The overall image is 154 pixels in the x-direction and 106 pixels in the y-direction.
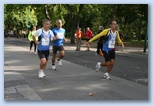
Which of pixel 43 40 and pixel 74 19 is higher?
pixel 74 19

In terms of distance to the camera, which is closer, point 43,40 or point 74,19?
point 43,40

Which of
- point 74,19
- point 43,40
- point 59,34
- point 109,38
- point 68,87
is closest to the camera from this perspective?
point 68,87

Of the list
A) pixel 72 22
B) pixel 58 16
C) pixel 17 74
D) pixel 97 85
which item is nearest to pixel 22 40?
pixel 72 22

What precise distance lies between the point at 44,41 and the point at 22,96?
2.48 meters

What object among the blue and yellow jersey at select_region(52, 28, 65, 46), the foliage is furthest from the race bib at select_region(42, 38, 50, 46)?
the foliage

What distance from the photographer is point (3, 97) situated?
6.62 meters

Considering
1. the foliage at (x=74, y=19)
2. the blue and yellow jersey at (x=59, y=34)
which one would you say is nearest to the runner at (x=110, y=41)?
the blue and yellow jersey at (x=59, y=34)

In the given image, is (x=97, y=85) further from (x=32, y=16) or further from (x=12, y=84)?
(x=32, y=16)

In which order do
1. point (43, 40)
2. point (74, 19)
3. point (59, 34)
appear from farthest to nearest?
point (74, 19) < point (59, 34) < point (43, 40)

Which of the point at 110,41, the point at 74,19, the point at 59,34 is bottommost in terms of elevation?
the point at 110,41

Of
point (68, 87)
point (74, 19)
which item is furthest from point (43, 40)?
point (74, 19)

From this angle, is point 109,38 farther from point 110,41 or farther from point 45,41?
point 45,41

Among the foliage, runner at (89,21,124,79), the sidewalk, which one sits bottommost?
the sidewalk

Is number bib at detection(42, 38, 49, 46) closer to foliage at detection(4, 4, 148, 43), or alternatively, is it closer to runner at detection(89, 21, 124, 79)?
runner at detection(89, 21, 124, 79)
